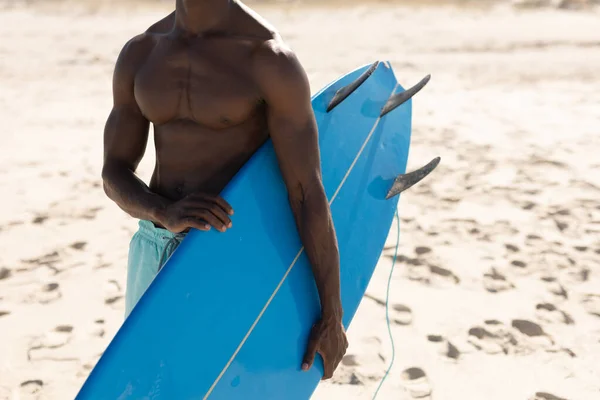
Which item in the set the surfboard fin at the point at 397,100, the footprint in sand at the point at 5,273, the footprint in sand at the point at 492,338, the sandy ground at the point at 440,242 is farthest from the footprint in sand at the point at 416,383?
the footprint in sand at the point at 5,273

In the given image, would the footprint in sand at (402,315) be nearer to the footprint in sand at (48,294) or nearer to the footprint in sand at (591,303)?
the footprint in sand at (591,303)

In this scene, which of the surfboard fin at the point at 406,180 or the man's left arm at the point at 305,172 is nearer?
the man's left arm at the point at 305,172

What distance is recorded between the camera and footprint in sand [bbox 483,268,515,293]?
3.52 m

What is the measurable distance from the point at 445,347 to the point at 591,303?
0.90 metres

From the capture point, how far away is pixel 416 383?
2816 mm

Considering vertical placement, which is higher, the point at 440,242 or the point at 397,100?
the point at 397,100

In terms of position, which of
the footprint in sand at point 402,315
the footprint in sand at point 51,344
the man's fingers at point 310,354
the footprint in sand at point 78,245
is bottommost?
the footprint in sand at point 78,245

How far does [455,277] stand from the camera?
364 centimetres

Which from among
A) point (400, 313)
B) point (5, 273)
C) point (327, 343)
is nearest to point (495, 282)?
point (400, 313)

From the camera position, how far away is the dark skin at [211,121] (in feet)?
5.01

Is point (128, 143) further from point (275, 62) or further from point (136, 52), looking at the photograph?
point (275, 62)

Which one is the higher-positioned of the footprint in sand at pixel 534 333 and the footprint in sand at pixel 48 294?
the footprint in sand at pixel 534 333

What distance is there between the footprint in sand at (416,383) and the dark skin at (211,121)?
116cm

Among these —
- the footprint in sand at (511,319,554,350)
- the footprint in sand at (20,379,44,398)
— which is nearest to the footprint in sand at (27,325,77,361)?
the footprint in sand at (20,379,44,398)
